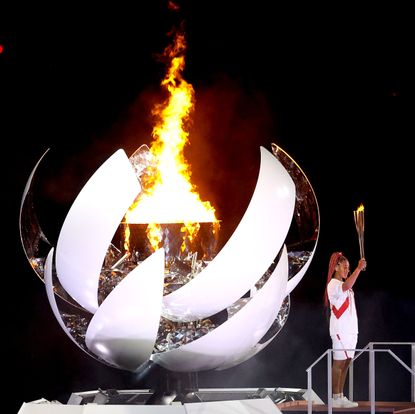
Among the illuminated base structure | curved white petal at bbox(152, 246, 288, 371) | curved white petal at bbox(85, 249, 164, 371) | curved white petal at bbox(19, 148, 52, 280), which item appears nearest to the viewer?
the illuminated base structure

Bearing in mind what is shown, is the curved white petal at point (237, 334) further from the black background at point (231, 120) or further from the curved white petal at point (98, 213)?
the black background at point (231, 120)

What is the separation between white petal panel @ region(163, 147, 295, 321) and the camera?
633 centimetres

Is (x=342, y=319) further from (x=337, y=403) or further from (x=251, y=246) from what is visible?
(x=251, y=246)

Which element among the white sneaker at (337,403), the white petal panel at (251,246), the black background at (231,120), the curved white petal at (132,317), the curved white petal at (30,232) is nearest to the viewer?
the curved white petal at (132,317)

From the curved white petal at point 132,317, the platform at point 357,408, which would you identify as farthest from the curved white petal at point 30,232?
the platform at point 357,408

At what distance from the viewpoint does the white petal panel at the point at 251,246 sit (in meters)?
6.33

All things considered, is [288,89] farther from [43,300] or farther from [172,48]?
[43,300]

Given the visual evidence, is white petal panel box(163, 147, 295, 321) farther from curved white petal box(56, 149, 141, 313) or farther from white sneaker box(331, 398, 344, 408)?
white sneaker box(331, 398, 344, 408)

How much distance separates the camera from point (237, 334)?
6.50 metres

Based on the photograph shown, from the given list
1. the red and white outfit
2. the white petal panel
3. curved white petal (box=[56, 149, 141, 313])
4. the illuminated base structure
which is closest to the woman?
the red and white outfit

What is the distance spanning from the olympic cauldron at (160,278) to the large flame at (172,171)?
240 millimetres

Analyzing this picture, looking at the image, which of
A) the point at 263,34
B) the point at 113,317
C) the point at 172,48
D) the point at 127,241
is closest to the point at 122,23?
the point at 172,48

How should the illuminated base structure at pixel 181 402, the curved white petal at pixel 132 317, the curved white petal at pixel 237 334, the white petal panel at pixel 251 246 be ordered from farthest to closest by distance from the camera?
A: the curved white petal at pixel 237 334, the white petal panel at pixel 251 246, the curved white petal at pixel 132 317, the illuminated base structure at pixel 181 402

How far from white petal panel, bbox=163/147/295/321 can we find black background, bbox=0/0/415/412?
165cm
